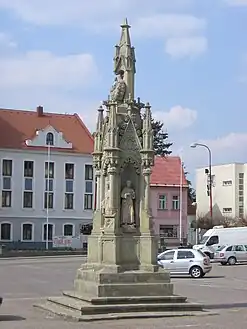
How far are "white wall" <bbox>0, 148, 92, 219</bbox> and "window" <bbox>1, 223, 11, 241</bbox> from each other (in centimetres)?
95

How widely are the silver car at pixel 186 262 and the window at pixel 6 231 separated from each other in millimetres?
40963

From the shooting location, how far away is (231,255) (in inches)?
2183

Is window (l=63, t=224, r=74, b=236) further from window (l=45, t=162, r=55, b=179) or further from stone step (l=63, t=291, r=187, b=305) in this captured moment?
stone step (l=63, t=291, r=187, b=305)

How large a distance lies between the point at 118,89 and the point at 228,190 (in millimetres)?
82329

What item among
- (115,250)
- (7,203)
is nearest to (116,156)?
(115,250)

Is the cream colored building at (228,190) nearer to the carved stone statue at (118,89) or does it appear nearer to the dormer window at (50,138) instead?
the dormer window at (50,138)

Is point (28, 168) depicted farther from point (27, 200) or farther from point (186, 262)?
point (186, 262)

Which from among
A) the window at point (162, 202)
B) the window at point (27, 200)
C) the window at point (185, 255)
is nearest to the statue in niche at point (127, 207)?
the window at point (185, 255)

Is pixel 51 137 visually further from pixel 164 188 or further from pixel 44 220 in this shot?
pixel 164 188

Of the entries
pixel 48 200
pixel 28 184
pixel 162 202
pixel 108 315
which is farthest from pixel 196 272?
pixel 162 202

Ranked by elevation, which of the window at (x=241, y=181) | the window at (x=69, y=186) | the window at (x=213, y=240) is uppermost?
the window at (x=241, y=181)

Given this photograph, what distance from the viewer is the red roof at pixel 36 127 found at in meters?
81.2

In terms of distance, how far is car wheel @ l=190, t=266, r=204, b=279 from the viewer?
39.4 m

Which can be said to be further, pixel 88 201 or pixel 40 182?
pixel 88 201
